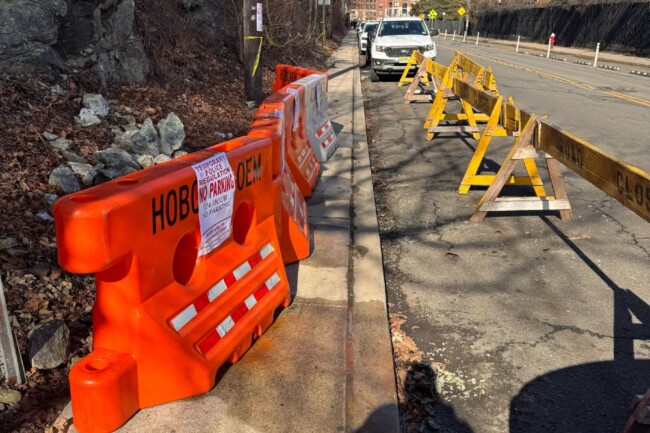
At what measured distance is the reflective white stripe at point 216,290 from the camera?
310 cm

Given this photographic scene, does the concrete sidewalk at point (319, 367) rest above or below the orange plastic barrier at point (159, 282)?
below

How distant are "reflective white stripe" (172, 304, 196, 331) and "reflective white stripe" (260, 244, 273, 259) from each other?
82 cm

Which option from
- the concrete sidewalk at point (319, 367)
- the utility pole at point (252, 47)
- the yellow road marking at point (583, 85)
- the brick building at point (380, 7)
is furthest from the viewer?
the brick building at point (380, 7)

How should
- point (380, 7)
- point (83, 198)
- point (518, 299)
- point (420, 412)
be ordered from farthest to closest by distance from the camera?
point (380, 7) < point (518, 299) < point (420, 412) < point (83, 198)

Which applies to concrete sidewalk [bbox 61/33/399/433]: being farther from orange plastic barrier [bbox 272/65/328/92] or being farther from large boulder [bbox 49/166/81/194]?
orange plastic barrier [bbox 272/65/328/92]

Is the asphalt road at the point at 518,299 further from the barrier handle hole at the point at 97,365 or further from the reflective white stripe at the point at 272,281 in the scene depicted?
the barrier handle hole at the point at 97,365

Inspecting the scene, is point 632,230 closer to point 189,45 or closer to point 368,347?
point 368,347

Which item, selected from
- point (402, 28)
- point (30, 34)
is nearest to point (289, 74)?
point (30, 34)

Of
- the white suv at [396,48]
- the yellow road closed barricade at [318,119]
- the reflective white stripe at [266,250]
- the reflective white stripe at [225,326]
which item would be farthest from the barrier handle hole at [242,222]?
the white suv at [396,48]

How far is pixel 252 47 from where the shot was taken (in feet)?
33.8

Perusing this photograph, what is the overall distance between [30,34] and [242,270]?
181 inches

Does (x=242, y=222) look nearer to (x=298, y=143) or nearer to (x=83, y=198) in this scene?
(x=83, y=198)

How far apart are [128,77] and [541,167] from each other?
5.89 meters

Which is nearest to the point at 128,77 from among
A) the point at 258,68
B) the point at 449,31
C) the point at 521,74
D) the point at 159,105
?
the point at 159,105
